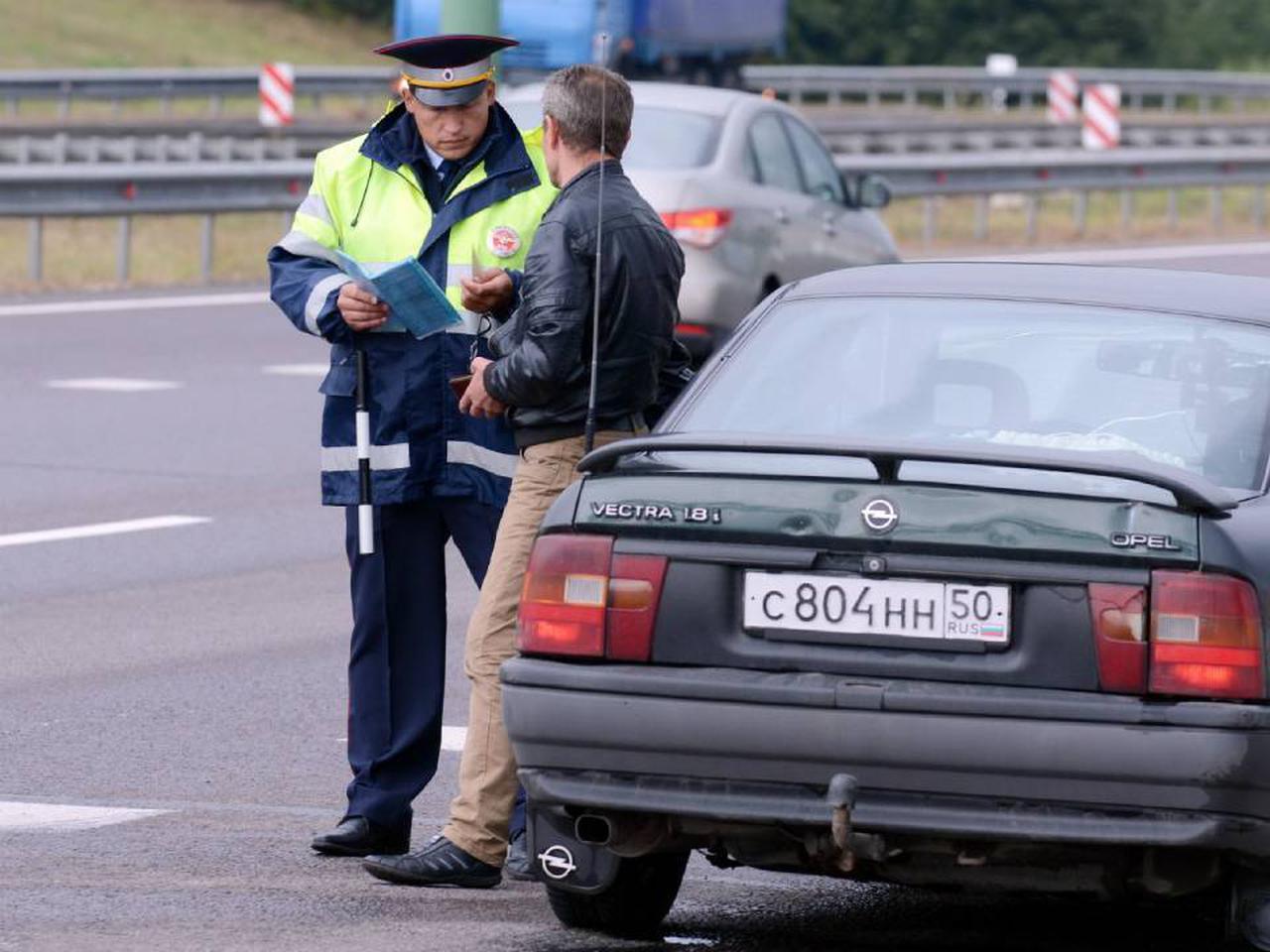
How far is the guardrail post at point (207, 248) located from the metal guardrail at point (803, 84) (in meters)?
16.4

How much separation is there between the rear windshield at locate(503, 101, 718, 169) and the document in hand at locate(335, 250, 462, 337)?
34.0ft

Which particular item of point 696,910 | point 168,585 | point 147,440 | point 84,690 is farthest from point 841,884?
point 147,440

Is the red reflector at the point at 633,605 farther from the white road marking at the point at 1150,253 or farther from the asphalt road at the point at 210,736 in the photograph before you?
the white road marking at the point at 1150,253

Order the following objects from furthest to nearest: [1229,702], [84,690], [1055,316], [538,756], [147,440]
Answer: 1. [147,440]
2. [84,690]
3. [1055,316]
4. [538,756]
5. [1229,702]

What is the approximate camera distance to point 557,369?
20.1 feet

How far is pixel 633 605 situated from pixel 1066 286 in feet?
4.55

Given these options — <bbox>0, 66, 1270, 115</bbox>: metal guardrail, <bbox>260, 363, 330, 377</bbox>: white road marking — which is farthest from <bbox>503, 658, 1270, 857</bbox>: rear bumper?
<bbox>0, 66, 1270, 115</bbox>: metal guardrail

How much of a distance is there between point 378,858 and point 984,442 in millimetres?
1639

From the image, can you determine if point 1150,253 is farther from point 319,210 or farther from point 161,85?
point 319,210

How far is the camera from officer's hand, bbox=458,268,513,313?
6.36 metres

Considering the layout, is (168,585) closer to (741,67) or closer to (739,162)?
(739,162)

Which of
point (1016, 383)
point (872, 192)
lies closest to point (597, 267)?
point (1016, 383)

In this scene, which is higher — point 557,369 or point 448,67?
point 448,67

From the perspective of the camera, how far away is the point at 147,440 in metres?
14.5
